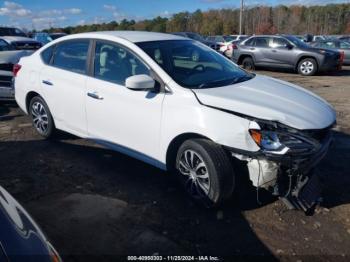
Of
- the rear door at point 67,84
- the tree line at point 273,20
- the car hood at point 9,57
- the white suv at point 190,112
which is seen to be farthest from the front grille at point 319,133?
the tree line at point 273,20

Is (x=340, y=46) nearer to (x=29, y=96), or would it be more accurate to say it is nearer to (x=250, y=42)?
(x=250, y=42)

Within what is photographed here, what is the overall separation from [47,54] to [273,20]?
91754mm

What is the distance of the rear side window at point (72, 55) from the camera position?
4.78 m

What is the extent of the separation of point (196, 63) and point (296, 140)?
1.70 metres

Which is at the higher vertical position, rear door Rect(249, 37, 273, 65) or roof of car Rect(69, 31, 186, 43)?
roof of car Rect(69, 31, 186, 43)

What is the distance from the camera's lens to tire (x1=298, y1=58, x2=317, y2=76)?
14.5 meters

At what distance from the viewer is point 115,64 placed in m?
4.38

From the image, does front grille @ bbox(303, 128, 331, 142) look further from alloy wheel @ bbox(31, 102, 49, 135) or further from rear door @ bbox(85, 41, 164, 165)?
alloy wheel @ bbox(31, 102, 49, 135)

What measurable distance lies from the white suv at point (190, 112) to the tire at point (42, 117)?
0.23 metres

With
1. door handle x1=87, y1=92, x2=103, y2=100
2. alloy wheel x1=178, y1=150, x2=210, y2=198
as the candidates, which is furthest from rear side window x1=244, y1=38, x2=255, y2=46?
alloy wheel x1=178, y1=150, x2=210, y2=198

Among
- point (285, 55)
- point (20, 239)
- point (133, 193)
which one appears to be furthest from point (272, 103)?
point (285, 55)

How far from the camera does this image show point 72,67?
4.92 m

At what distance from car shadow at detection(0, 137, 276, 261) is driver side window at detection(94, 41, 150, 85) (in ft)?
3.82

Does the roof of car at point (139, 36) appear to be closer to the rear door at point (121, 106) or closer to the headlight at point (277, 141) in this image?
A: the rear door at point (121, 106)
